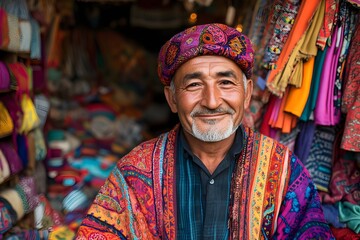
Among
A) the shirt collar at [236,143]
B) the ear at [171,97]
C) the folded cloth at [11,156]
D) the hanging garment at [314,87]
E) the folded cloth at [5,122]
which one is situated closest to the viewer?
the shirt collar at [236,143]

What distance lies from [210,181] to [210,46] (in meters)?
0.65

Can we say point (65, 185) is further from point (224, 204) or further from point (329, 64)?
point (329, 64)

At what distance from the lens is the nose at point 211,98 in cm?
201

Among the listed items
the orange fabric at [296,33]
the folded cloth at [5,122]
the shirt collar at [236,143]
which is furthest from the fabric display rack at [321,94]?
the folded cloth at [5,122]

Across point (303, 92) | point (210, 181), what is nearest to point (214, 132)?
point (210, 181)

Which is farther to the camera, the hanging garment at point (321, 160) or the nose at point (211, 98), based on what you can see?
the hanging garment at point (321, 160)

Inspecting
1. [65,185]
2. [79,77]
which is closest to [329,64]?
[65,185]

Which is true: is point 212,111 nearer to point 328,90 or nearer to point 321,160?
point 328,90

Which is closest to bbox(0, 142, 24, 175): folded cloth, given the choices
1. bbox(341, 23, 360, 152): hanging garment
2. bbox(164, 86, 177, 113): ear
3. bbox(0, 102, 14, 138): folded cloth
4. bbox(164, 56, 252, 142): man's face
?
bbox(0, 102, 14, 138): folded cloth

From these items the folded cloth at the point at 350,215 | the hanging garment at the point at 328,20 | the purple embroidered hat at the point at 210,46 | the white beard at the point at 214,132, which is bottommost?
the folded cloth at the point at 350,215

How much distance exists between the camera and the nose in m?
2.01

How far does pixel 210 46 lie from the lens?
6.64 ft

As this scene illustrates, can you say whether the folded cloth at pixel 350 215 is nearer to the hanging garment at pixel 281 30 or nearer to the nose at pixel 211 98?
the hanging garment at pixel 281 30

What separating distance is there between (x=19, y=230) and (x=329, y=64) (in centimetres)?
229
